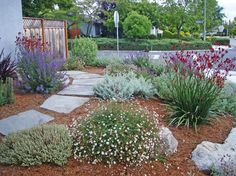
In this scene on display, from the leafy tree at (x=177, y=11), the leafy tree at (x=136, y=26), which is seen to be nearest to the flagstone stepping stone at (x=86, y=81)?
the leafy tree at (x=136, y=26)

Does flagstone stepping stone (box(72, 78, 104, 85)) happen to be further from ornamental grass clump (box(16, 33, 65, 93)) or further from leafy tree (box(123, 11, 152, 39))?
leafy tree (box(123, 11, 152, 39))

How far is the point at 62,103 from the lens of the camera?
5.51m

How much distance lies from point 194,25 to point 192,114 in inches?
1230

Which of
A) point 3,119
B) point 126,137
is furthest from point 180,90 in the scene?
point 3,119

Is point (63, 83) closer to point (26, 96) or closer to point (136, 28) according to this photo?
point (26, 96)

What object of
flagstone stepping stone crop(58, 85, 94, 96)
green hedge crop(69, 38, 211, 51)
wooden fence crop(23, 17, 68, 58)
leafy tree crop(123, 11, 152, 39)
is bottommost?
flagstone stepping stone crop(58, 85, 94, 96)

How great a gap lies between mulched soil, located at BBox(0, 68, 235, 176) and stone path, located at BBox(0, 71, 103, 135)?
0.14 meters

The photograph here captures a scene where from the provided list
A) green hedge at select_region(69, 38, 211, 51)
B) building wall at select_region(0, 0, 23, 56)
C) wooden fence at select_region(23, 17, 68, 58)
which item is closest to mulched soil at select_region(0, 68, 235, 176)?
building wall at select_region(0, 0, 23, 56)

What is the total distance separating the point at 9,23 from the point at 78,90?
287 centimetres

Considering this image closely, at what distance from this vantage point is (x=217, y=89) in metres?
4.86

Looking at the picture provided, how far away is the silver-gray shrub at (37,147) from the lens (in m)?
3.60

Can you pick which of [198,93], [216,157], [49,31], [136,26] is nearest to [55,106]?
[198,93]

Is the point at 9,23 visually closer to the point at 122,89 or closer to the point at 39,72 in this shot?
the point at 39,72

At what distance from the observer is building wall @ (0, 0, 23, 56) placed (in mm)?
7699
